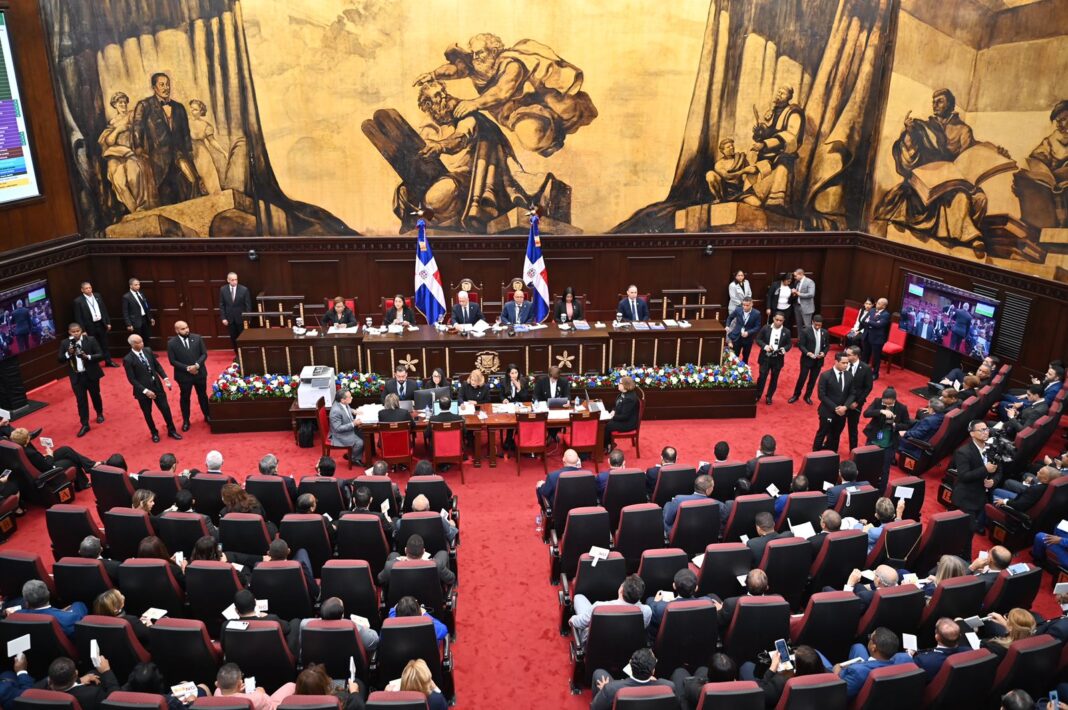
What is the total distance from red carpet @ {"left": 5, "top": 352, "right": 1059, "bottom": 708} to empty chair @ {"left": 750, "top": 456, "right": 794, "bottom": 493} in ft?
9.22

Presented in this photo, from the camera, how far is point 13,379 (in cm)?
1362

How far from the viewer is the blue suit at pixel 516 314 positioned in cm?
1433

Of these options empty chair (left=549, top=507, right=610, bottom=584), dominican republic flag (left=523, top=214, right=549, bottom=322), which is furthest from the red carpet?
dominican republic flag (left=523, top=214, right=549, bottom=322)

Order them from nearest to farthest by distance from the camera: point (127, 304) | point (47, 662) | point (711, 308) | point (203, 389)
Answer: point (47, 662) → point (203, 389) → point (127, 304) → point (711, 308)

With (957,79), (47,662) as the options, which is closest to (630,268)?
(957,79)

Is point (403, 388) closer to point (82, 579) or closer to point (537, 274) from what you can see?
point (537, 274)

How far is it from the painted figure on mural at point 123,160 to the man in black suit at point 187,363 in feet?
16.7

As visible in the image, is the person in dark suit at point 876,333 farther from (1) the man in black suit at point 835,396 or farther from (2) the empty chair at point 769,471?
(2) the empty chair at point 769,471

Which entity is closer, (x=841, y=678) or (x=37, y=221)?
(x=841, y=678)

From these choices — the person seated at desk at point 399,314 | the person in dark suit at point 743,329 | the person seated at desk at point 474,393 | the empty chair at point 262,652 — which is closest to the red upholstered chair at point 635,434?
the person seated at desk at point 474,393

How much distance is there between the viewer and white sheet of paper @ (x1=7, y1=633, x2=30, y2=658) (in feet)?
19.9

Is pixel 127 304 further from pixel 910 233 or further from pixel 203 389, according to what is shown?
pixel 910 233

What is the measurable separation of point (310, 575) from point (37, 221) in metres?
11.7

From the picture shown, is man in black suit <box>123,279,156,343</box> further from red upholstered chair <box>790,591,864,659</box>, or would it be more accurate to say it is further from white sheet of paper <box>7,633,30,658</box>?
red upholstered chair <box>790,591,864,659</box>
